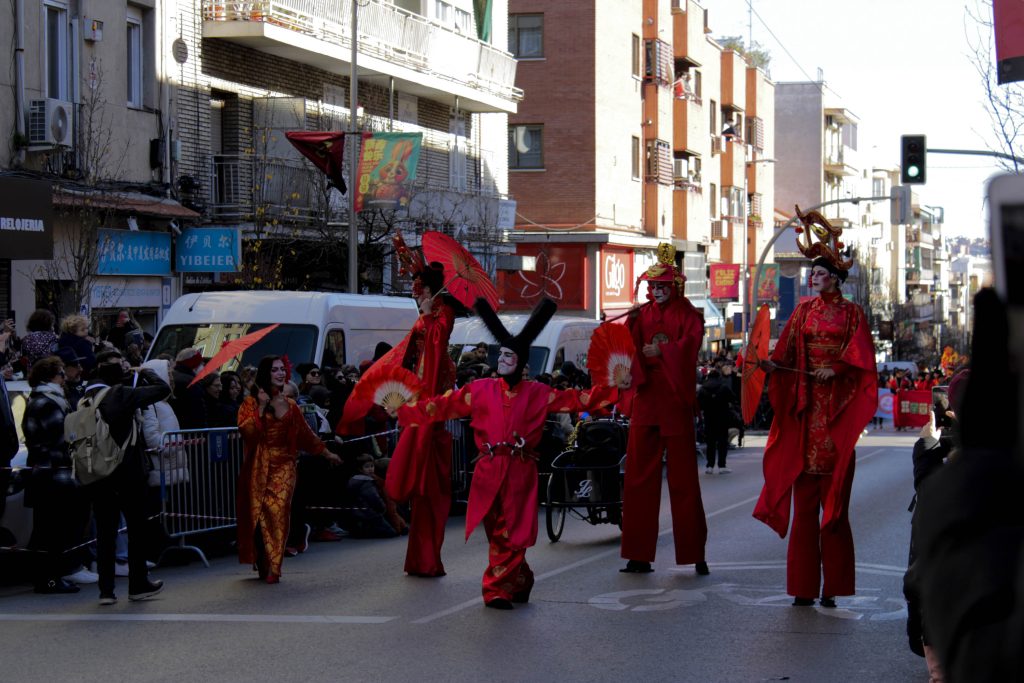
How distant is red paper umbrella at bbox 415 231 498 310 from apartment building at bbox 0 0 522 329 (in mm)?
8775

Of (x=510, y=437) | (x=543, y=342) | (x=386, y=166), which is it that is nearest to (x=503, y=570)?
Answer: (x=510, y=437)

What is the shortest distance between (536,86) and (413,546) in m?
34.2

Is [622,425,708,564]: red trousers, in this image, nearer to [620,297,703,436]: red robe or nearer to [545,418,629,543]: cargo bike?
[620,297,703,436]: red robe

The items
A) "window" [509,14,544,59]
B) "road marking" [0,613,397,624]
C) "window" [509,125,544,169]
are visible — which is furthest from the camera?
"window" [509,125,544,169]

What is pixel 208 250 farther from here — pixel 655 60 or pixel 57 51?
pixel 655 60

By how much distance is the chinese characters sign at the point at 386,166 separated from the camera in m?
23.5

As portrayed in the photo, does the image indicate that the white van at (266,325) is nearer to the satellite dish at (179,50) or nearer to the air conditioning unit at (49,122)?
the air conditioning unit at (49,122)

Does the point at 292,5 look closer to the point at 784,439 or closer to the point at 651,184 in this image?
the point at 784,439

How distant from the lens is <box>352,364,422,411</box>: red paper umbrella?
36.2ft

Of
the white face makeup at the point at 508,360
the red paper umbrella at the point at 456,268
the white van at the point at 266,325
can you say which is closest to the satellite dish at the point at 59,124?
the white van at the point at 266,325

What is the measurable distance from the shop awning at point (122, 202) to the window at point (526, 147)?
20.9 meters

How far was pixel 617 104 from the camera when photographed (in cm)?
4562

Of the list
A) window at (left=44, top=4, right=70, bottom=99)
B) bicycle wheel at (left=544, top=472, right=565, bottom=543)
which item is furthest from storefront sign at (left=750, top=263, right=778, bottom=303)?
bicycle wheel at (left=544, top=472, right=565, bottom=543)

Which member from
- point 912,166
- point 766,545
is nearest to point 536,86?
point 912,166
